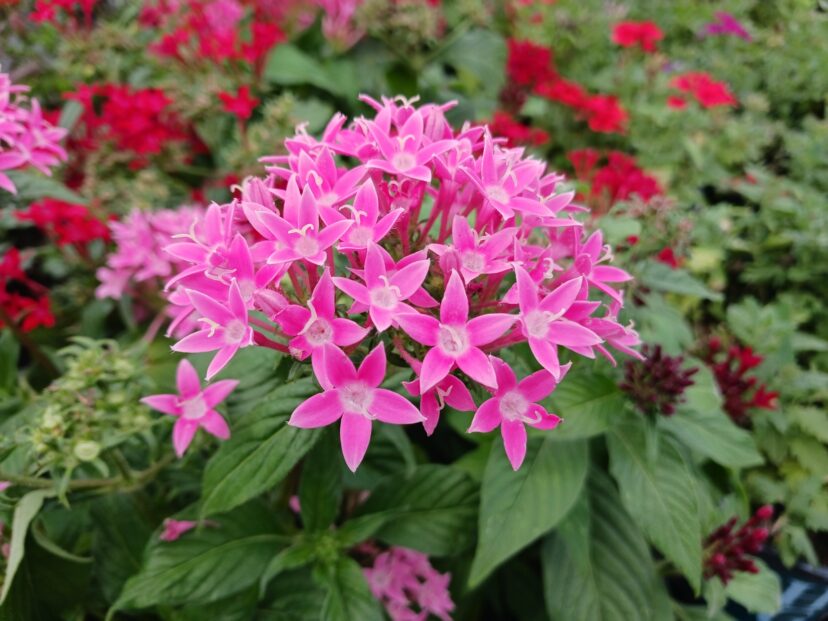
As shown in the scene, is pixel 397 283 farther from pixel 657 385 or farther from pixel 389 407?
pixel 657 385

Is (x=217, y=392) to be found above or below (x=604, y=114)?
below

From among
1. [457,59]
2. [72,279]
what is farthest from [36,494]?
[457,59]

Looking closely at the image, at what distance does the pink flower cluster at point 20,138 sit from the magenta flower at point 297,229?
429 millimetres

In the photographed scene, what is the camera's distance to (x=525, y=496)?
82 centimetres

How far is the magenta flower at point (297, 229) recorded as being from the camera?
550mm

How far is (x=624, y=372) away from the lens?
0.92 metres

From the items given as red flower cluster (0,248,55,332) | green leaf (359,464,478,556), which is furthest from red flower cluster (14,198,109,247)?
green leaf (359,464,478,556)

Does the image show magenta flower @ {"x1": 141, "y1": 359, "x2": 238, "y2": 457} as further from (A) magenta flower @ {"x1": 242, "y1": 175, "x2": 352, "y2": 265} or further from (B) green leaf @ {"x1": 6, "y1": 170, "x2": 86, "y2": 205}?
(B) green leaf @ {"x1": 6, "y1": 170, "x2": 86, "y2": 205}

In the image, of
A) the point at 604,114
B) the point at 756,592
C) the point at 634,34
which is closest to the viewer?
the point at 756,592

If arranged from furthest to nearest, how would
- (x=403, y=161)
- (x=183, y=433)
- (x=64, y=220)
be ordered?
(x=64, y=220) → (x=183, y=433) → (x=403, y=161)

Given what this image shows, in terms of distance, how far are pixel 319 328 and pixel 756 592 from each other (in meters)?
0.96

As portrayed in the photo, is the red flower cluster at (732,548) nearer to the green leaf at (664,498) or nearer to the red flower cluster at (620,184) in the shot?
the green leaf at (664,498)

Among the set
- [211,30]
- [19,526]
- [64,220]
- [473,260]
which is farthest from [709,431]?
[211,30]

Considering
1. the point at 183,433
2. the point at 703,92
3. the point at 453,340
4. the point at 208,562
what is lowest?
the point at 208,562
